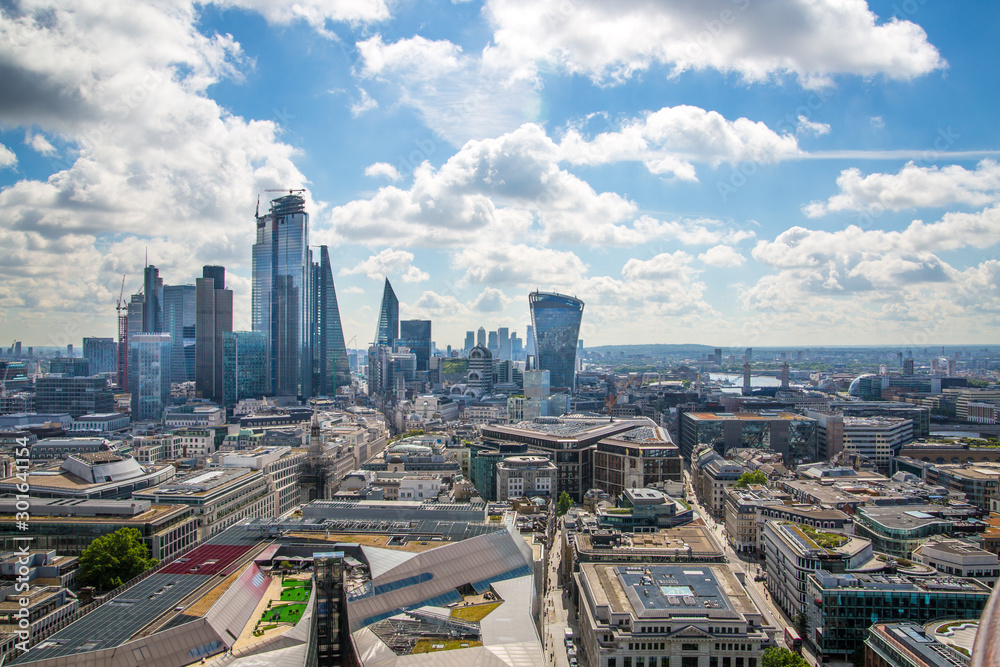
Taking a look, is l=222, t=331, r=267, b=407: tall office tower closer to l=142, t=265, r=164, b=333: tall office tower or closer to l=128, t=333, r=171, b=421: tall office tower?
l=128, t=333, r=171, b=421: tall office tower

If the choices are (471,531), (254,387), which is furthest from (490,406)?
(471,531)

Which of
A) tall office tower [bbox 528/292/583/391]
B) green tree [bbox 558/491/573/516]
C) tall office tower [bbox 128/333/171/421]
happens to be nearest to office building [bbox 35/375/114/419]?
tall office tower [bbox 128/333/171/421]

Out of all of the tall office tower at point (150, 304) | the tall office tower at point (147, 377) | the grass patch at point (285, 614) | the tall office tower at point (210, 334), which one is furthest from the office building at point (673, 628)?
the tall office tower at point (150, 304)

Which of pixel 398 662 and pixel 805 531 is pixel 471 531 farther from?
pixel 805 531

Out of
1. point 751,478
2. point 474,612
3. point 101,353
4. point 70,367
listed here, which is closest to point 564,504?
point 751,478

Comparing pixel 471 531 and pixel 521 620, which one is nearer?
pixel 521 620
